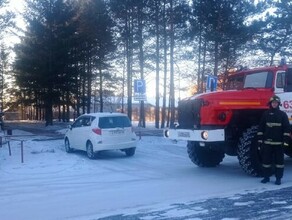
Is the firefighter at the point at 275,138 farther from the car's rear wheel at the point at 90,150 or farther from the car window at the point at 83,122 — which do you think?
the car window at the point at 83,122

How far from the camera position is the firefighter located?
1040 cm

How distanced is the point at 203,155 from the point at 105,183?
3581 mm

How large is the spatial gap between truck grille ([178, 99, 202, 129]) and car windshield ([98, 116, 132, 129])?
3.88 meters

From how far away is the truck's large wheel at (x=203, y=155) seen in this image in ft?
44.1

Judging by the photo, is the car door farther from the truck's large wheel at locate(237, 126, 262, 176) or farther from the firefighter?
the firefighter

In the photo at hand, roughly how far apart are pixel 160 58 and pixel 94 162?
2076 cm

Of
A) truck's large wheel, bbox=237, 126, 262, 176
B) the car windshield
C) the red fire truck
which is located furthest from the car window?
truck's large wheel, bbox=237, 126, 262, 176

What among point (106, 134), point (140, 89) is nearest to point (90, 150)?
point (106, 134)

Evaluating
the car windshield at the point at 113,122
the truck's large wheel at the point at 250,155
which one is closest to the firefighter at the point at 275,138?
the truck's large wheel at the point at 250,155

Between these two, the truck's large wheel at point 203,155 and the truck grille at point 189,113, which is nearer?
the truck grille at point 189,113

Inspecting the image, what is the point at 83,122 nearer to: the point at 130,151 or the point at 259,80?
the point at 130,151

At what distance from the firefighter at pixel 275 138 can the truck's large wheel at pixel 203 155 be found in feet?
9.79

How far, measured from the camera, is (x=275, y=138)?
34.2ft

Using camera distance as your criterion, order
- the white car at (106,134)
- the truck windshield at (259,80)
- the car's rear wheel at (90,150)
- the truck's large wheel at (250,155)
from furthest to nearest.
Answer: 1. the car's rear wheel at (90,150)
2. the white car at (106,134)
3. the truck windshield at (259,80)
4. the truck's large wheel at (250,155)
